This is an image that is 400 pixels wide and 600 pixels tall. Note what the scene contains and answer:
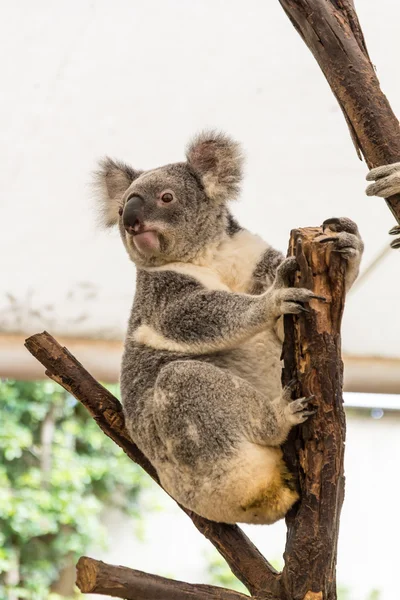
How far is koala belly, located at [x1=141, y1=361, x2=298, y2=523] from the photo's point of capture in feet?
6.69

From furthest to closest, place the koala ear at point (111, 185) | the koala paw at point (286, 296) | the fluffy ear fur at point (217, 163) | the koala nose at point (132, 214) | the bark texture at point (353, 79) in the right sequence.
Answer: the koala ear at point (111, 185) < the fluffy ear fur at point (217, 163) < the koala nose at point (132, 214) < the bark texture at point (353, 79) < the koala paw at point (286, 296)

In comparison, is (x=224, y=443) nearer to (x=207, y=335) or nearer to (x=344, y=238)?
(x=207, y=335)

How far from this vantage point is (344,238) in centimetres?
195

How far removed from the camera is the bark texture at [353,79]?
2.14 m

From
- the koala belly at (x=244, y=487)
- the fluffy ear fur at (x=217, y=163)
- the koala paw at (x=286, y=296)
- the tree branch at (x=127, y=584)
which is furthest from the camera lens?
the fluffy ear fur at (x=217, y=163)

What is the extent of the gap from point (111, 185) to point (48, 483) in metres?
3.72

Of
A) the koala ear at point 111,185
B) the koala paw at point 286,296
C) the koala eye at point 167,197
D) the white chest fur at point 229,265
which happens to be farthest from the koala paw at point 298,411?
the koala ear at point 111,185

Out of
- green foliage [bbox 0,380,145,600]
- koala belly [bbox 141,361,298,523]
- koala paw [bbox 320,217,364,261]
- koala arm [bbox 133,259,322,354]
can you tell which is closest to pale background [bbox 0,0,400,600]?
koala arm [bbox 133,259,322,354]

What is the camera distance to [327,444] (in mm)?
1932

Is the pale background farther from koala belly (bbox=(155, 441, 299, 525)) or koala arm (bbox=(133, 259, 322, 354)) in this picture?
koala belly (bbox=(155, 441, 299, 525))

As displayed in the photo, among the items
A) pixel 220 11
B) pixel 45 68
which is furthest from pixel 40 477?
pixel 220 11

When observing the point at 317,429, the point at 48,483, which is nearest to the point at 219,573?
the point at 48,483

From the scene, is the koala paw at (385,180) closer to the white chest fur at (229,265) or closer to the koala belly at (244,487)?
the white chest fur at (229,265)

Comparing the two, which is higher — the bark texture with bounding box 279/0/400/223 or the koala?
the bark texture with bounding box 279/0/400/223
